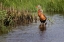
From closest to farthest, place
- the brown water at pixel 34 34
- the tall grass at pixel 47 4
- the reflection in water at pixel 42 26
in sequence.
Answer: the brown water at pixel 34 34, the reflection in water at pixel 42 26, the tall grass at pixel 47 4

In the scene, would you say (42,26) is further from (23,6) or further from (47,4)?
(47,4)

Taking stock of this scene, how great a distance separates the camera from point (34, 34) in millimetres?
14984

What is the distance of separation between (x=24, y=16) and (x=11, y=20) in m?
1.26

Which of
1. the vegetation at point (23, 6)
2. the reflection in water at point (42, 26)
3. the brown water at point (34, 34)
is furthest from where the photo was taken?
the reflection in water at point (42, 26)

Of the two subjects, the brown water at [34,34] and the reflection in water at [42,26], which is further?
the reflection in water at [42,26]

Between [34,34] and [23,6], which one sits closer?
[34,34]

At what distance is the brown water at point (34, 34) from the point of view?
1380cm

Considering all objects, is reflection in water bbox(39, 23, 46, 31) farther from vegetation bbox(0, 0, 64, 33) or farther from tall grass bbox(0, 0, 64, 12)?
tall grass bbox(0, 0, 64, 12)

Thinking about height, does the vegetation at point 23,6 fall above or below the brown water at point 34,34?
above

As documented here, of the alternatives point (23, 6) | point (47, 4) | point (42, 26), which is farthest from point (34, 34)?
point (47, 4)

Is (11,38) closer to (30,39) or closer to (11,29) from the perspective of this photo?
(30,39)

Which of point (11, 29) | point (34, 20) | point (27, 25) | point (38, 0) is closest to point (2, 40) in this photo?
point (11, 29)

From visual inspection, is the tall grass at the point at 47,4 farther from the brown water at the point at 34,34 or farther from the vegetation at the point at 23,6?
the brown water at the point at 34,34

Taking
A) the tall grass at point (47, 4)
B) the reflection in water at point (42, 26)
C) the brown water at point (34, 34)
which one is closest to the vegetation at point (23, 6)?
the tall grass at point (47, 4)
